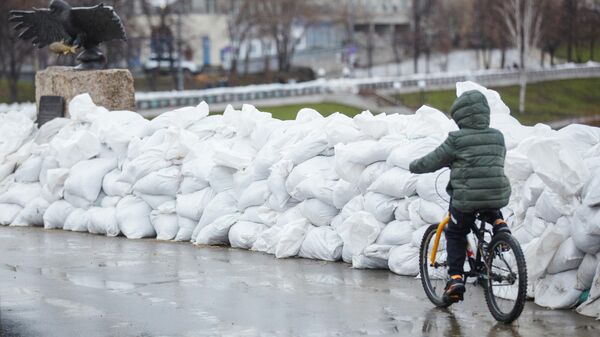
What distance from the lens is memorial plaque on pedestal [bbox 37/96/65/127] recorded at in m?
14.5

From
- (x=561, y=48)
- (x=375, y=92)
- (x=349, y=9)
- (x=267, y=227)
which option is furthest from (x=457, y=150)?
(x=561, y=48)

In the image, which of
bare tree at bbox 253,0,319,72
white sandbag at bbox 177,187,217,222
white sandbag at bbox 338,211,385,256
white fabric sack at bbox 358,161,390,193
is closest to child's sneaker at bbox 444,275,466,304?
white sandbag at bbox 338,211,385,256

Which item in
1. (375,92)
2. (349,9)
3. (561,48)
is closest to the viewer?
(375,92)

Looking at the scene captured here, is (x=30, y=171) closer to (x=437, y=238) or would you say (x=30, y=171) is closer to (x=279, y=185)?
(x=279, y=185)

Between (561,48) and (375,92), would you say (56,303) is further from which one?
(561,48)

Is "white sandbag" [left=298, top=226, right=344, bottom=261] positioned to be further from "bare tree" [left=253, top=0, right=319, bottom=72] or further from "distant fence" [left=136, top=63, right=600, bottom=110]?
"bare tree" [left=253, top=0, right=319, bottom=72]

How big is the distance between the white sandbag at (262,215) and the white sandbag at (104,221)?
155 cm

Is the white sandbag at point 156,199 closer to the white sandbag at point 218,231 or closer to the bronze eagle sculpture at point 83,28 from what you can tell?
the white sandbag at point 218,231

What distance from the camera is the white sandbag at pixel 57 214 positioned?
12.0 meters

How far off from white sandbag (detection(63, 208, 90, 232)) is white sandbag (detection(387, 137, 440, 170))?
142 inches

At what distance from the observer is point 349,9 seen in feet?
280

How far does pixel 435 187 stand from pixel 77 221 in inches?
170

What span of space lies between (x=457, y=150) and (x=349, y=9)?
78944mm

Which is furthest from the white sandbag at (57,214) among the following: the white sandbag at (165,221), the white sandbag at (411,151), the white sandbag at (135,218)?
the white sandbag at (411,151)
